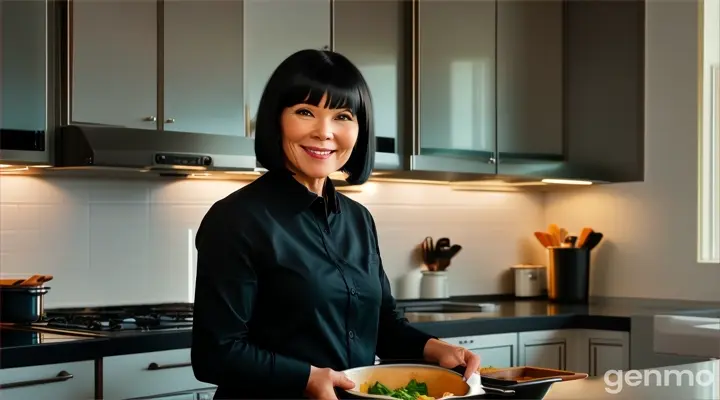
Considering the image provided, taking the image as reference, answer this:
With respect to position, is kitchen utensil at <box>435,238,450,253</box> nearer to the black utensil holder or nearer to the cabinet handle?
the black utensil holder

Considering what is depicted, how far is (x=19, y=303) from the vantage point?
124 inches

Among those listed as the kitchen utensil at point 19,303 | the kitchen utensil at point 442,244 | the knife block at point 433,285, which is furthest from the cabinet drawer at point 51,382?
the kitchen utensil at point 442,244

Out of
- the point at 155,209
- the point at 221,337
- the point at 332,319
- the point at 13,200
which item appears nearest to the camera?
the point at 221,337

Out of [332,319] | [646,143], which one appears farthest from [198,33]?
[646,143]

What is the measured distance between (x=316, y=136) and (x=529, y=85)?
2.87 m

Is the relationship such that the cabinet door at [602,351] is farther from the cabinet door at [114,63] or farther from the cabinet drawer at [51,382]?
the cabinet drawer at [51,382]

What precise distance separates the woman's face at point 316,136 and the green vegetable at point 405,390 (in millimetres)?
412

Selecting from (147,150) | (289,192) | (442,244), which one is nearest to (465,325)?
(442,244)

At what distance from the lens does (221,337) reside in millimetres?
1635

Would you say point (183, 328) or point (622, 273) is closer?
point (183, 328)

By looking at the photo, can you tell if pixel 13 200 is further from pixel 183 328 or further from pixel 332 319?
pixel 332 319

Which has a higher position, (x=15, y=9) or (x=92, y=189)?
(x=15, y=9)

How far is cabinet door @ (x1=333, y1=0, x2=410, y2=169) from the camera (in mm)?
3832

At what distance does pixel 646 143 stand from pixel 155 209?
2.18m
